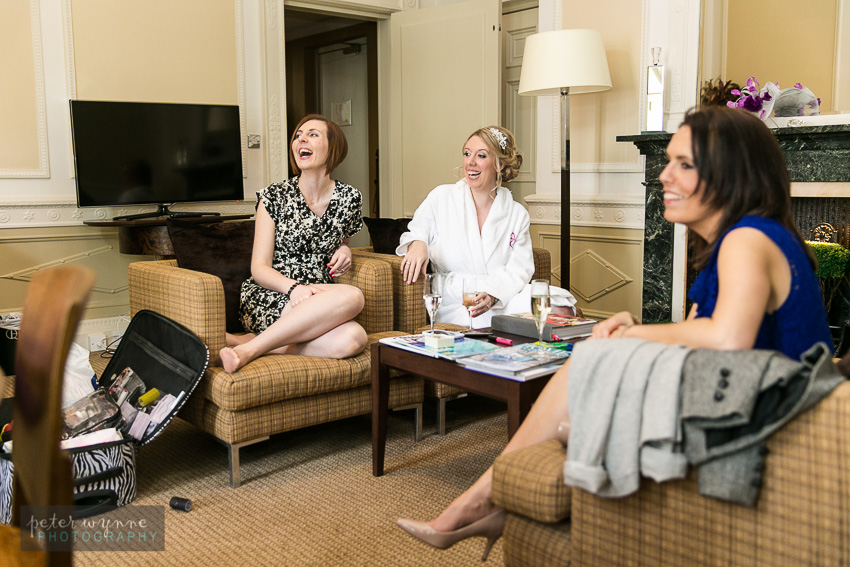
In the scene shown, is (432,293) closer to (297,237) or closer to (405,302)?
(405,302)

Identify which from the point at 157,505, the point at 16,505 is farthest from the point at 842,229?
the point at 16,505

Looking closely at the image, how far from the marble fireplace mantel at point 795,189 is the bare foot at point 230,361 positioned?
2406mm

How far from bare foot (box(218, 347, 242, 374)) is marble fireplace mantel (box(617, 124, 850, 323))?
2.41m

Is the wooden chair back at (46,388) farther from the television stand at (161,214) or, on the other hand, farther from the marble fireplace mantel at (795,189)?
the television stand at (161,214)

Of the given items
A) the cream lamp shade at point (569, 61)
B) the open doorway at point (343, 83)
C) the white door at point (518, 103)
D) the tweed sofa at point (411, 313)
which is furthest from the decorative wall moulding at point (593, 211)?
the open doorway at point (343, 83)

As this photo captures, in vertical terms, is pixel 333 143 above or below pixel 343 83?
below

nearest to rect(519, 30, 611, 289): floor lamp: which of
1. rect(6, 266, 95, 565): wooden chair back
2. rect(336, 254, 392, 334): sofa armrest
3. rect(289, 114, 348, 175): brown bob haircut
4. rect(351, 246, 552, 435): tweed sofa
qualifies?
rect(289, 114, 348, 175): brown bob haircut

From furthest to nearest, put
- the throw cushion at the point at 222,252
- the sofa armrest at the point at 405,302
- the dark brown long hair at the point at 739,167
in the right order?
1. the sofa armrest at the point at 405,302
2. the throw cushion at the point at 222,252
3. the dark brown long hair at the point at 739,167

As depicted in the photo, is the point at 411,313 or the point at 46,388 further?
the point at 411,313

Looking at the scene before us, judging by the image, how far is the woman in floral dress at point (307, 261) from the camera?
2.65 metres

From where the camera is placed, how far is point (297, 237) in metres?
2.98

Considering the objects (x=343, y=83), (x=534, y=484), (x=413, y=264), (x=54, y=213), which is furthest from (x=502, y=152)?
(x=343, y=83)

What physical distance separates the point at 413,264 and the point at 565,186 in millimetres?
1470

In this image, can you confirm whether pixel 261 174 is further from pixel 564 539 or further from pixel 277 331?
pixel 564 539
